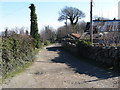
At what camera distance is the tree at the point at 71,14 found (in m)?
58.0

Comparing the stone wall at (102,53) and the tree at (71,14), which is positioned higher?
the tree at (71,14)

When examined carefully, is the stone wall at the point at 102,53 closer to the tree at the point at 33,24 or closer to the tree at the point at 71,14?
the tree at the point at 33,24

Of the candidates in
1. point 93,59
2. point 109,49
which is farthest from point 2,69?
point 93,59

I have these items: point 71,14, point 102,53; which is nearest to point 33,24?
point 102,53

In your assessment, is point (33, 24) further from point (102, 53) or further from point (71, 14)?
point (71, 14)

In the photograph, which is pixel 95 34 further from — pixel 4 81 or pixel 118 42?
pixel 4 81

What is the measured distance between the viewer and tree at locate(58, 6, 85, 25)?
5800 cm

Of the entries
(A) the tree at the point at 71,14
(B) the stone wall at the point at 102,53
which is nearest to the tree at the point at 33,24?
(B) the stone wall at the point at 102,53

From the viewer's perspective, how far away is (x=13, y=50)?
32.0ft

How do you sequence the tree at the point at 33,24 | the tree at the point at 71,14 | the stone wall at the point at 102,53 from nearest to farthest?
the stone wall at the point at 102,53, the tree at the point at 33,24, the tree at the point at 71,14

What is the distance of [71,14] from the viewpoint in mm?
58031

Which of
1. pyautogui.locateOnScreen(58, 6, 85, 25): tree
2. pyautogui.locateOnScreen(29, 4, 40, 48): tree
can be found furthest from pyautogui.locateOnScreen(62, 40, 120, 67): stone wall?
pyautogui.locateOnScreen(58, 6, 85, 25): tree

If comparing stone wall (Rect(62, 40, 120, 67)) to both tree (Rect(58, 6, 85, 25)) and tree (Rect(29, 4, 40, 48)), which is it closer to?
tree (Rect(29, 4, 40, 48))

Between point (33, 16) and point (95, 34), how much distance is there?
1091 centimetres
